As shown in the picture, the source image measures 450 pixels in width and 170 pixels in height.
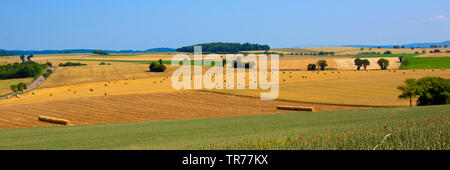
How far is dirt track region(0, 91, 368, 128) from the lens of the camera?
37281mm

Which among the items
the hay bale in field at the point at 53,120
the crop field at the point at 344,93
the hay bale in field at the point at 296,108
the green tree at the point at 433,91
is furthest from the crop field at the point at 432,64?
the hay bale in field at the point at 53,120

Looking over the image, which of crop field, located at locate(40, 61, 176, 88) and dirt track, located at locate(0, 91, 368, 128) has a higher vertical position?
crop field, located at locate(40, 61, 176, 88)

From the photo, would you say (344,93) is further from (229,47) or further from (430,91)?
(229,47)

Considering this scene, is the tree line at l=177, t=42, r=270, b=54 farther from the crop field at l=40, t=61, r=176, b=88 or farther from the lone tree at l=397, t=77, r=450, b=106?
the lone tree at l=397, t=77, r=450, b=106

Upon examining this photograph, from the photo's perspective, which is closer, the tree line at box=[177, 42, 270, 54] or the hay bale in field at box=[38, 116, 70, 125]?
the hay bale in field at box=[38, 116, 70, 125]

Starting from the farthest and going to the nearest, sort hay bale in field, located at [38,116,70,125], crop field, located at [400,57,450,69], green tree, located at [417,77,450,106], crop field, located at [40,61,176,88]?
1. crop field, located at [400,57,450,69]
2. crop field, located at [40,61,176,88]
3. green tree, located at [417,77,450,106]
4. hay bale in field, located at [38,116,70,125]

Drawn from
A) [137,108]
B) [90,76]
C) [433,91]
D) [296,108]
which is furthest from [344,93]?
[90,76]

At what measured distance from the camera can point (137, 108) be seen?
42.5m

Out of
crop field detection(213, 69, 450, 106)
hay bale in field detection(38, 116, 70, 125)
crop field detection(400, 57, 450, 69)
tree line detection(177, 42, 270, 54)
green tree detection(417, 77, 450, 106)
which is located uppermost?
tree line detection(177, 42, 270, 54)

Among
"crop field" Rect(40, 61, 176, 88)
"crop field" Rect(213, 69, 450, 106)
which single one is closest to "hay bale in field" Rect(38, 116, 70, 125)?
"crop field" Rect(213, 69, 450, 106)

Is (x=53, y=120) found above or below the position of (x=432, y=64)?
below
